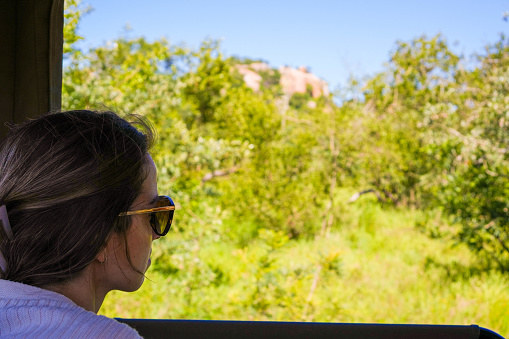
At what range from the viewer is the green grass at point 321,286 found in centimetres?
342

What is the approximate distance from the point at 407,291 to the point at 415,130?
9.60 feet

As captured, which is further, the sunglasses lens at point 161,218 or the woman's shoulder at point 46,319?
the sunglasses lens at point 161,218

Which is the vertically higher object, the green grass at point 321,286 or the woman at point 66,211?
the woman at point 66,211

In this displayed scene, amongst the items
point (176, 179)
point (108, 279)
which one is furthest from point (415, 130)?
point (108, 279)

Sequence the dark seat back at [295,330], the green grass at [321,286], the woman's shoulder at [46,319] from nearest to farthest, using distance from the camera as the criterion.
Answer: the woman's shoulder at [46,319] → the dark seat back at [295,330] → the green grass at [321,286]

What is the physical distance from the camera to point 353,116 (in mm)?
6391

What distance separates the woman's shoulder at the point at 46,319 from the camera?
0.66m

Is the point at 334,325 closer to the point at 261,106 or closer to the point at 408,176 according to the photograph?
the point at 261,106

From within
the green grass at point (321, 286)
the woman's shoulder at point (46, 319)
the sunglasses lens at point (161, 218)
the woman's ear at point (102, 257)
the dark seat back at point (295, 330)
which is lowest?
the green grass at point (321, 286)

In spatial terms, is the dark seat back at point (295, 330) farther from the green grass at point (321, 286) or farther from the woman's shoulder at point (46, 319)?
the green grass at point (321, 286)

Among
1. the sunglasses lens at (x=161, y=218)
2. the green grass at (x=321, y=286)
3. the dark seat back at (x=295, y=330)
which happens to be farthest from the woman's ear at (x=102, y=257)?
the green grass at (x=321, y=286)

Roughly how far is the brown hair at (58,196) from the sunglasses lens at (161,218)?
0.09 metres

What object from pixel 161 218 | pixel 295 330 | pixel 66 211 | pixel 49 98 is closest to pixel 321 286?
pixel 295 330

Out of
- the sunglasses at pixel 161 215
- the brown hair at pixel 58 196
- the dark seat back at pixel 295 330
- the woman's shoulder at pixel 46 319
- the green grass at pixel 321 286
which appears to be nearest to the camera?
the woman's shoulder at pixel 46 319
